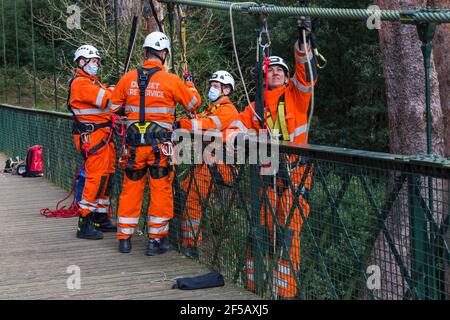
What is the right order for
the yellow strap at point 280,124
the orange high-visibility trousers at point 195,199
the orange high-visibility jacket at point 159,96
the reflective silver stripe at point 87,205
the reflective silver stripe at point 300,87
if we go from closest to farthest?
the reflective silver stripe at point 300,87 < the yellow strap at point 280,124 < the orange high-visibility trousers at point 195,199 < the orange high-visibility jacket at point 159,96 < the reflective silver stripe at point 87,205

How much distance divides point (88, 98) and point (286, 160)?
3.02 m

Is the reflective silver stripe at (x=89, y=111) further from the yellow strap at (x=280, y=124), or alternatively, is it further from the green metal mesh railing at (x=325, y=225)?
the yellow strap at (x=280, y=124)

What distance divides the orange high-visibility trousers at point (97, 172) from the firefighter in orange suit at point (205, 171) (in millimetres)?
1093

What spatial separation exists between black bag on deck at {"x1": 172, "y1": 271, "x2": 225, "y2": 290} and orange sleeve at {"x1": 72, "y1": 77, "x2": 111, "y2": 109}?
7.90 feet

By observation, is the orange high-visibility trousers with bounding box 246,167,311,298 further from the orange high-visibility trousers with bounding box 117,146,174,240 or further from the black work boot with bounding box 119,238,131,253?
the black work boot with bounding box 119,238,131,253

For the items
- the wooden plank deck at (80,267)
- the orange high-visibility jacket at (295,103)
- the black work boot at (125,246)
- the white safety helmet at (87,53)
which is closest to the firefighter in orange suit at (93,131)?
the white safety helmet at (87,53)

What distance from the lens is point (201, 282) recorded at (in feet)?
17.9

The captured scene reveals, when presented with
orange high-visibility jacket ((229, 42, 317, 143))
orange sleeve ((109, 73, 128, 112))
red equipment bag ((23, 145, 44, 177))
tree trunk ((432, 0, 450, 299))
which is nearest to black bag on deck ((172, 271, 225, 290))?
orange high-visibility jacket ((229, 42, 317, 143))

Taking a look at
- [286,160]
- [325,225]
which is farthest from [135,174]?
[325,225]

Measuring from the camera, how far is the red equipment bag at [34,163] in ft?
38.2

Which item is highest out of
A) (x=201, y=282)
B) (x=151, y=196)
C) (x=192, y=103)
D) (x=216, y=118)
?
(x=192, y=103)

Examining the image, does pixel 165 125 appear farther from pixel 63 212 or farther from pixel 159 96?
pixel 63 212

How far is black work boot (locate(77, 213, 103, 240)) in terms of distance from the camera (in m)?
7.18
